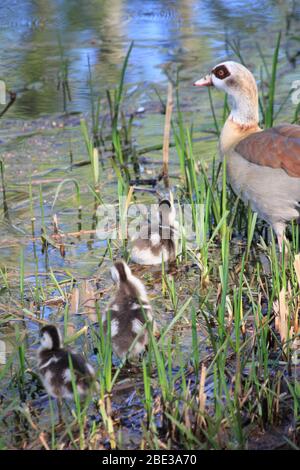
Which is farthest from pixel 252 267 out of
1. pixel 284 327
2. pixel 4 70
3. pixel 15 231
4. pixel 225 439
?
pixel 4 70

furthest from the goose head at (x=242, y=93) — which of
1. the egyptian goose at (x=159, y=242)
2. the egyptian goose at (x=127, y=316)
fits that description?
the egyptian goose at (x=127, y=316)

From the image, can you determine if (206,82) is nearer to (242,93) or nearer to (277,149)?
(242,93)

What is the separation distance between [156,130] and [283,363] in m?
3.99

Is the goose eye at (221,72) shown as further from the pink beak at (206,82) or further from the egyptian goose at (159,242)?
the egyptian goose at (159,242)

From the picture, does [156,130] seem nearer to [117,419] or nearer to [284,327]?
[284,327]

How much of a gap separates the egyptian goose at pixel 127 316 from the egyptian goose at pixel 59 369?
27 cm

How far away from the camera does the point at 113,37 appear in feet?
34.7

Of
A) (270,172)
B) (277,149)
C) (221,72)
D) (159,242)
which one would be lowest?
(159,242)

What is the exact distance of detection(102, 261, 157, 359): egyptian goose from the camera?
4375mm

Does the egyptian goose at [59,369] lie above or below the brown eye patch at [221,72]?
below

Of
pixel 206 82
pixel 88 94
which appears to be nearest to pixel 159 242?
pixel 206 82

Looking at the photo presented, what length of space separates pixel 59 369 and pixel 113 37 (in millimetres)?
7127

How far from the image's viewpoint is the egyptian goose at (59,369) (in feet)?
12.9

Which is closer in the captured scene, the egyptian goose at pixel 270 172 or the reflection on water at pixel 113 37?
the egyptian goose at pixel 270 172
